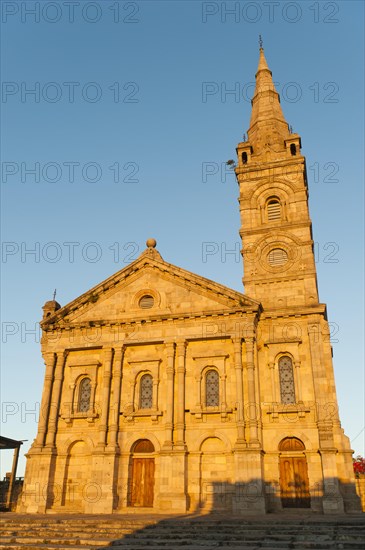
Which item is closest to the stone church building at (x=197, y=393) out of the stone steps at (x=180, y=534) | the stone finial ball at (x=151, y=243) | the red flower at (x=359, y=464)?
A: the stone finial ball at (x=151, y=243)

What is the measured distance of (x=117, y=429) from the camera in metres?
25.6

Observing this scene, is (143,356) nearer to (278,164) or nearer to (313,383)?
(313,383)

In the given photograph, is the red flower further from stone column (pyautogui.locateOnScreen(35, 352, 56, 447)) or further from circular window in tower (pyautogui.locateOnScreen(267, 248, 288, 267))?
stone column (pyautogui.locateOnScreen(35, 352, 56, 447))

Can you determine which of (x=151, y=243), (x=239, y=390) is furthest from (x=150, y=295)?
(x=239, y=390)

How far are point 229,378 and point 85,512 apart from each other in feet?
31.7

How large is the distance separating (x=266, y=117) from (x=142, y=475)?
2569 cm

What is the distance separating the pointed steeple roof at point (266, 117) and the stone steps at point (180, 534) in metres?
24.6

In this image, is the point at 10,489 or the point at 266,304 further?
the point at 10,489

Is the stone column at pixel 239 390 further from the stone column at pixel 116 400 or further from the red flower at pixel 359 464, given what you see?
the red flower at pixel 359 464

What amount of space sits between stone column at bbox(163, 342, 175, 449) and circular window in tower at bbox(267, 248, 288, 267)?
7.96m

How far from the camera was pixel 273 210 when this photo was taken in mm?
31078

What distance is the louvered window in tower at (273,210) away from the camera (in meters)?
30.8

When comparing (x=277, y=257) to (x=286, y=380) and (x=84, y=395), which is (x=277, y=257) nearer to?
(x=286, y=380)

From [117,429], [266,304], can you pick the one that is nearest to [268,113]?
[266,304]
